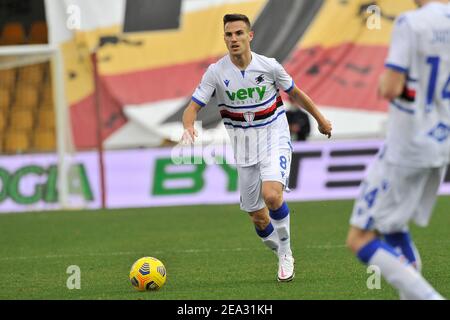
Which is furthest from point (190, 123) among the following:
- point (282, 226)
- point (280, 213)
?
point (282, 226)

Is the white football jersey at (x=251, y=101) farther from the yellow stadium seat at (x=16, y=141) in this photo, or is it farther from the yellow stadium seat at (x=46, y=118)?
the yellow stadium seat at (x=46, y=118)

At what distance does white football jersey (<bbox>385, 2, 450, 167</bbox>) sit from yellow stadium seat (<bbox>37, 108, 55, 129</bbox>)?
1462cm

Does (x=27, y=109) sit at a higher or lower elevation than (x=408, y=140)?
lower

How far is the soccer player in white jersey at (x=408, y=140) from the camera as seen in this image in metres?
6.53

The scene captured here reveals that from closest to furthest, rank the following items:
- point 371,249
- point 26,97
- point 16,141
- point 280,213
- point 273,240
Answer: point 371,249 → point 280,213 → point 273,240 → point 16,141 → point 26,97

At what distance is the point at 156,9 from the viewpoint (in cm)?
2239

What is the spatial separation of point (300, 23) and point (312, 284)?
13.5m

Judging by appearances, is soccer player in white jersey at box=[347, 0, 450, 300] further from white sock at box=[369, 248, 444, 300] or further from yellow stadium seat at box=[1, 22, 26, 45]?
yellow stadium seat at box=[1, 22, 26, 45]

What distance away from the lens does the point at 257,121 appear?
10023mm

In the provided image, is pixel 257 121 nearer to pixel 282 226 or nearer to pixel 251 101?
pixel 251 101

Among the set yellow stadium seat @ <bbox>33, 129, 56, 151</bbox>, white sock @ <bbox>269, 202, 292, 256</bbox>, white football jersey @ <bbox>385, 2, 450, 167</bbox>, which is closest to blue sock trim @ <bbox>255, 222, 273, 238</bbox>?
white sock @ <bbox>269, 202, 292, 256</bbox>

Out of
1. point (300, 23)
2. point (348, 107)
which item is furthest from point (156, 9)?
point (348, 107)

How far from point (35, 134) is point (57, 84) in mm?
1013

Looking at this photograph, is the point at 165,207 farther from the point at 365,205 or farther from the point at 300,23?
the point at 365,205
